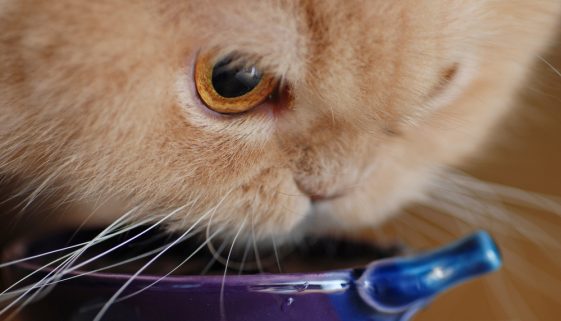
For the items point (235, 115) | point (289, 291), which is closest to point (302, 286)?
point (289, 291)

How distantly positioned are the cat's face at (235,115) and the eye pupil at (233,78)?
12 millimetres

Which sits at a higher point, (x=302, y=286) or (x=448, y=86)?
(x=448, y=86)

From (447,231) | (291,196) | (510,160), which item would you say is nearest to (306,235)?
(291,196)

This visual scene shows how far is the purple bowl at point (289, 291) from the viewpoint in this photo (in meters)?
0.34

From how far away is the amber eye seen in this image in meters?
0.37

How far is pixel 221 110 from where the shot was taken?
1.28 feet

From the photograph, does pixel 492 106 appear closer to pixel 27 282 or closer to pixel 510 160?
pixel 510 160

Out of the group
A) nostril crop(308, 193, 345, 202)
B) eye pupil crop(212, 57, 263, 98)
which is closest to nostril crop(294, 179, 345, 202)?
nostril crop(308, 193, 345, 202)

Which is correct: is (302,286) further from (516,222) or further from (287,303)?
(516,222)

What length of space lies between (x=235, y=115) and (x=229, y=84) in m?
0.03

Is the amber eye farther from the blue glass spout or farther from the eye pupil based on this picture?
the blue glass spout

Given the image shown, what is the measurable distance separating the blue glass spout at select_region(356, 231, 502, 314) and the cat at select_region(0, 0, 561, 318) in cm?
11

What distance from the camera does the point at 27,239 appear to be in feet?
1.55

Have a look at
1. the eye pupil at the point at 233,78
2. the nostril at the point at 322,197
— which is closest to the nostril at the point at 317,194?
the nostril at the point at 322,197
